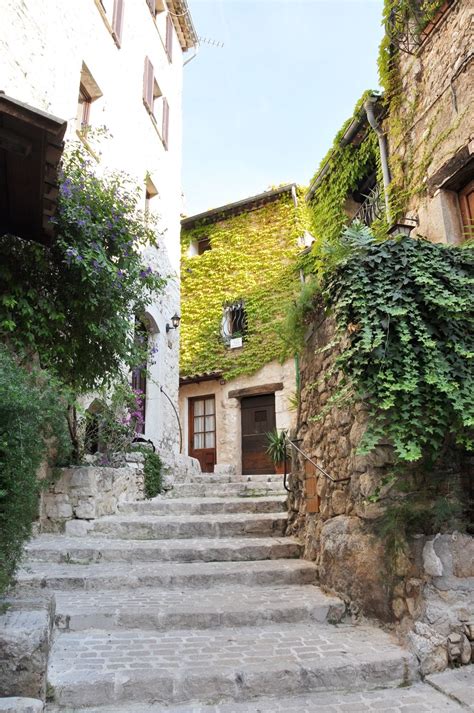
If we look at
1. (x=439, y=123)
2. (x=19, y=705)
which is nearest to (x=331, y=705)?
(x=19, y=705)

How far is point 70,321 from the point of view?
4.84m

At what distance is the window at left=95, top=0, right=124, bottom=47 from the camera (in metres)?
8.08

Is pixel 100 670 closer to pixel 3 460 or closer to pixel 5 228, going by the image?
pixel 3 460

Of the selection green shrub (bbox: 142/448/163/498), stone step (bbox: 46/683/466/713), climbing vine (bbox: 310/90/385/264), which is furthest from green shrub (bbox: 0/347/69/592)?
climbing vine (bbox: 310/90/385/264)

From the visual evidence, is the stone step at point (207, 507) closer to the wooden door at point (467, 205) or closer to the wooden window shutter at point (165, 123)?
the wooden door at point (467, 205)

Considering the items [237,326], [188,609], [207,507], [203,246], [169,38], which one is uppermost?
[169,38]

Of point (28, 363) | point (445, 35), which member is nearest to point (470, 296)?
point (28, 363)

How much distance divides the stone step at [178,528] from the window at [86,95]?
581 cm

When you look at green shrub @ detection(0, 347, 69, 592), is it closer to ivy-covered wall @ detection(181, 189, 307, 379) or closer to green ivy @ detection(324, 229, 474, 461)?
green ivy @ detection(324, 229, 474, 461)

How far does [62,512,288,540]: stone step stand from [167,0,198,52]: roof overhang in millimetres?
11953

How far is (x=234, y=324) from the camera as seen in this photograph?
13.0m

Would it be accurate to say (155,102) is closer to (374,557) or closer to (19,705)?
(374,557)

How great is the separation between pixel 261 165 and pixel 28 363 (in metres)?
12.5

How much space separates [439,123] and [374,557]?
5.21 metres
